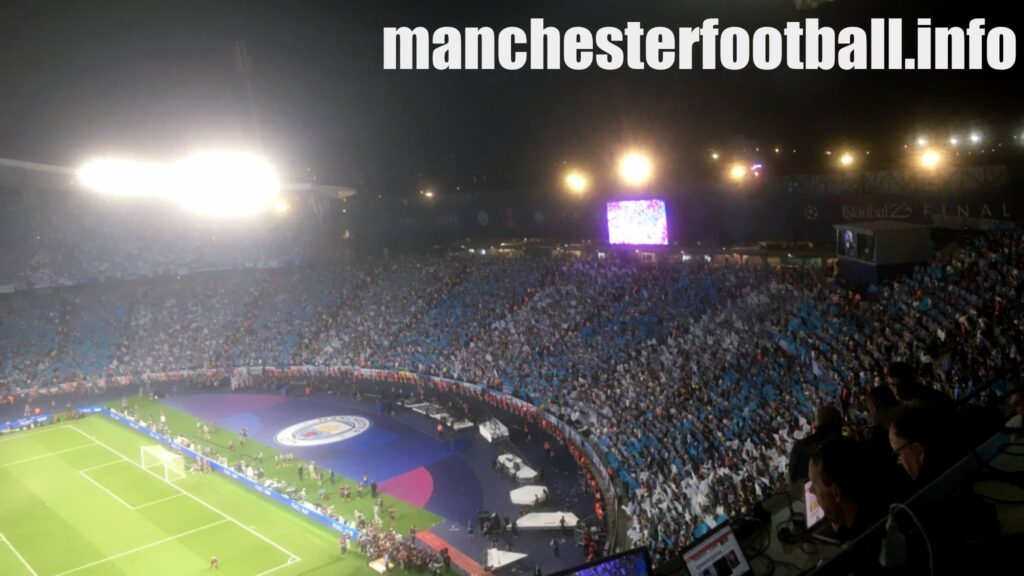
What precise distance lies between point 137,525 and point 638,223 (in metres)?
26.1

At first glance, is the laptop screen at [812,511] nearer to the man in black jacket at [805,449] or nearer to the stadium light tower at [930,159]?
the man in black jacket at [805,449]

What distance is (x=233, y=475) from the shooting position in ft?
92.0

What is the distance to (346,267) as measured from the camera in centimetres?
5278

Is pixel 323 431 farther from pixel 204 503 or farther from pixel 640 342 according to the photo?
pixel 640 342

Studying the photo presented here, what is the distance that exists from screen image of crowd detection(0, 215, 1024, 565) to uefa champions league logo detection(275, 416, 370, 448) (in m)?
4.92

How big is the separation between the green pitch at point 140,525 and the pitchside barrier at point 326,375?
481mm

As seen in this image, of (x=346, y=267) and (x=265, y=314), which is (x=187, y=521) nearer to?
(x=265, y=314)

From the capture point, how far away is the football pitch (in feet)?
70.0

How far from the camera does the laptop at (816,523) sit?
4.93 metres

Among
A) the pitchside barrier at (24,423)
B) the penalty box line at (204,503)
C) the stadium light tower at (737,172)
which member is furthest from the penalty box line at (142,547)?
the stadium light tower at (737,172)

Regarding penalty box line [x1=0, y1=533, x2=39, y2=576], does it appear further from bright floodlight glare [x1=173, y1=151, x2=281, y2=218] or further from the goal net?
bright floodlight glare [x1=173, y1=151, x2=281, y2=218]

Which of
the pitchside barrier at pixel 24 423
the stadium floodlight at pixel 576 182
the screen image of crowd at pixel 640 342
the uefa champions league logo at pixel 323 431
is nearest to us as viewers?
the screen image of crowd at pixel 640 342

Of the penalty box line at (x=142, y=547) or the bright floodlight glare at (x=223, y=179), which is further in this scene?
the penalty box line at (x=142, y=547)

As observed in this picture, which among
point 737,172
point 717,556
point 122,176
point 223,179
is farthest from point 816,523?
point 737,172
